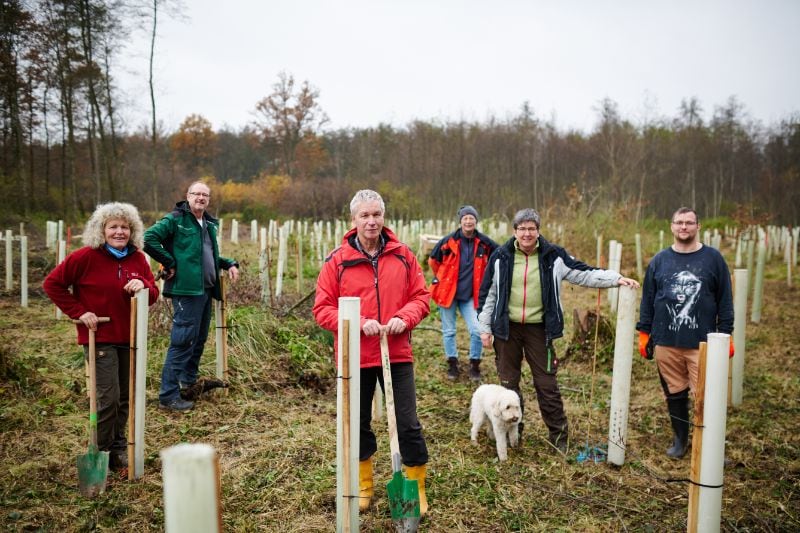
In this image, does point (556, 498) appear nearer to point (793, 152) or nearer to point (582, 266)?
point (582, 266)

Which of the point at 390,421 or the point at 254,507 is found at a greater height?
the point at 390,421

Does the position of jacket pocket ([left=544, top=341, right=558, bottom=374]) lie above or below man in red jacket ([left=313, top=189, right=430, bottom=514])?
below

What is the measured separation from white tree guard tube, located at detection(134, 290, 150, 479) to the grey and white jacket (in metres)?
2.46

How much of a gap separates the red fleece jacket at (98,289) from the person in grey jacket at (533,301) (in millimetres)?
2606

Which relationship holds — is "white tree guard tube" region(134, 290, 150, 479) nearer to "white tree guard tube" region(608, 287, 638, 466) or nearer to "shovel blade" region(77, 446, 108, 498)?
Result: "shovel blade" region(77, 446, 108, 498)

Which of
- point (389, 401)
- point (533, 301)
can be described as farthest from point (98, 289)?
point (533, 301)

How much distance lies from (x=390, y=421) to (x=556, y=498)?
142 centimetres

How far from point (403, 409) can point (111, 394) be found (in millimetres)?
1904

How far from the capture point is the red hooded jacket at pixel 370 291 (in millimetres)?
2934

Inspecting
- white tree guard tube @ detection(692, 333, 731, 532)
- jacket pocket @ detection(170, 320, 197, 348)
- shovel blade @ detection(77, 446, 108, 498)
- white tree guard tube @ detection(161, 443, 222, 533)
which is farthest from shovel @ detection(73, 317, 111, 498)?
white tree guard tube @ detection(692, 333, 731, 532)

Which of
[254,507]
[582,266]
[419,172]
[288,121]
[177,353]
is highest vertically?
[288,121]

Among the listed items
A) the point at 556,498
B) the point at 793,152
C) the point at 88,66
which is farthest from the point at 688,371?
the point at 793,152

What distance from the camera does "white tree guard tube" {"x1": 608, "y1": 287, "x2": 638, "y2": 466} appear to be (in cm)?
371

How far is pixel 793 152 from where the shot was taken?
31766 mm
